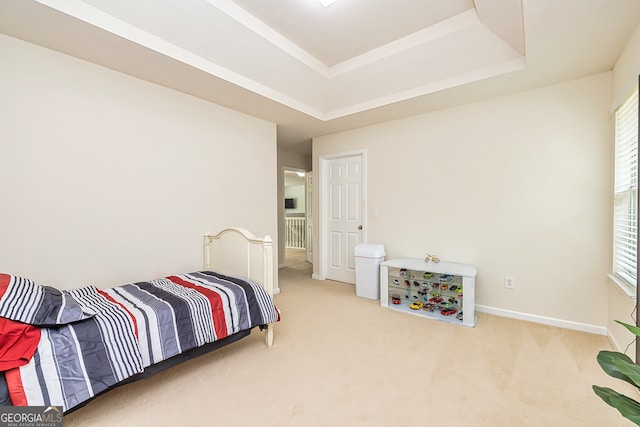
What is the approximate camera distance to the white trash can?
11.9ft

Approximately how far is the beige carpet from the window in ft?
2.40

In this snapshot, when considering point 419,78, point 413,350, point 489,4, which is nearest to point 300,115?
point 419,78

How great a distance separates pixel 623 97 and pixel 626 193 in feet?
2.32

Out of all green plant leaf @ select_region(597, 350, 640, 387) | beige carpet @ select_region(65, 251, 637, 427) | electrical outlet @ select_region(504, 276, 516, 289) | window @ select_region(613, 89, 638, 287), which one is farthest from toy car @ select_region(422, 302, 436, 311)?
green plant leaf @ select_region(597, 350, 640, 387)

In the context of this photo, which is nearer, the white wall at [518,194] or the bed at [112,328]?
the bed at [112,328]

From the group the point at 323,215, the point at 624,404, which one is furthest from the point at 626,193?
the point at 323,215

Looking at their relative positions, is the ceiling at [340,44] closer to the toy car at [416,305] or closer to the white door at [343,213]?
the white door at [343,213]

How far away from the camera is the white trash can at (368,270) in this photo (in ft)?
11.9

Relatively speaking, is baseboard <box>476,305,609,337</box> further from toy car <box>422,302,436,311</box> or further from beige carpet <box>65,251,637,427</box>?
toy car <box>422,302,436,311</box>

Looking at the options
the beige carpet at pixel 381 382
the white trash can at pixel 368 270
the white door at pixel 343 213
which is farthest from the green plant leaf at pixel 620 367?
the white door at pixel 343 213

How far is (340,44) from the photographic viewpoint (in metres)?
2.80

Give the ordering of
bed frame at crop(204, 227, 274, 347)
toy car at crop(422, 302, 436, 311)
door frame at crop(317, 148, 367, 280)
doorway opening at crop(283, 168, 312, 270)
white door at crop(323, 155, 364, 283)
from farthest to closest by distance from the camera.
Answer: doorway opening at crop(283, 168, 312, 270)
door frame at crop(317, 148, 367, 280)
white door at crop(323, 155, 364, 283)
toy car at crop(422, 302, 436, 311)
bed frame at crop(204, 227, 274, 347)

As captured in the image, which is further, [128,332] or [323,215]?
[323,215]

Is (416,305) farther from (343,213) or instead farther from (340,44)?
(340,44)
